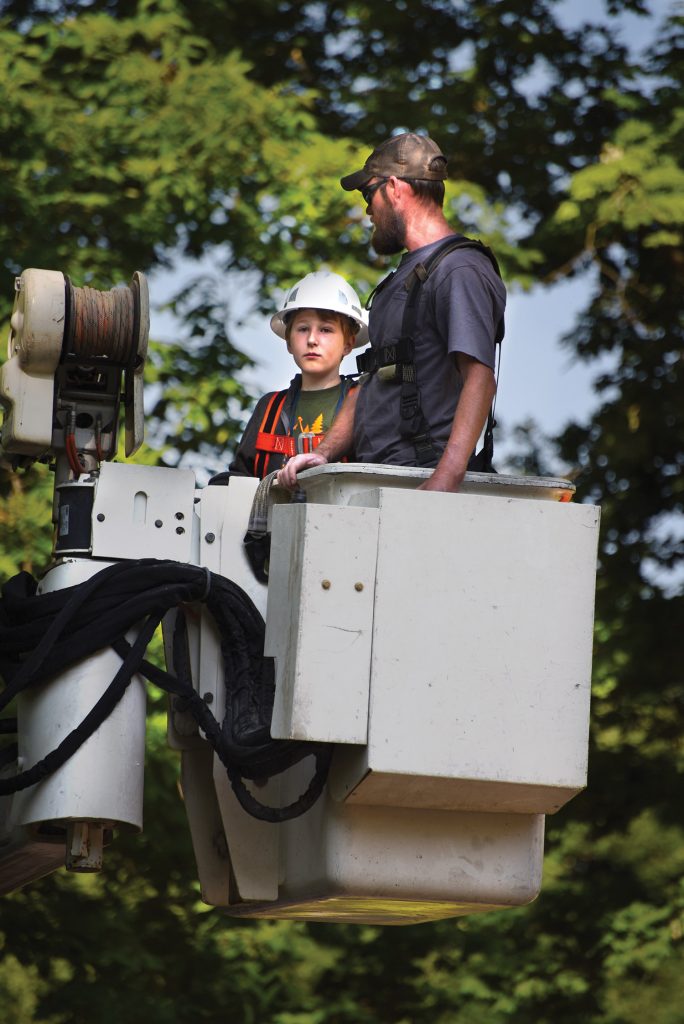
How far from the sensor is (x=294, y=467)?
4.84 m

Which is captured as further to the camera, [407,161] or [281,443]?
[281,443]

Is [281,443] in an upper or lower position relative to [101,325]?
lower

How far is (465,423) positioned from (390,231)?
0.73 metres

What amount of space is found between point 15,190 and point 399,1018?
17.4ft

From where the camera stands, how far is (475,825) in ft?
15.0

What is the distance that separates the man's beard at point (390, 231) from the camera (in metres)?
5.01

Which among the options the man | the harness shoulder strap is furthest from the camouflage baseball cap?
the harness shoulder strap

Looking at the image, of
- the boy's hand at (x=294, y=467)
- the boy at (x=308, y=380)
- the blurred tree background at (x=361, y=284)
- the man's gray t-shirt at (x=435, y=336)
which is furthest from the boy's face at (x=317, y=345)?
the blurred tree background at (x=361, y=284)

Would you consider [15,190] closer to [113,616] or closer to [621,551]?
[621,551]

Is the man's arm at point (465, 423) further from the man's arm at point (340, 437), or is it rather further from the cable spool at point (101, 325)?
the cable spool at point (101, 325)

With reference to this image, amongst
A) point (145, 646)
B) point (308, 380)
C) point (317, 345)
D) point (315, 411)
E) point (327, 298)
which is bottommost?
point (145, 646)

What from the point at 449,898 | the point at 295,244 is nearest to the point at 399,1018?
the point at 295,244

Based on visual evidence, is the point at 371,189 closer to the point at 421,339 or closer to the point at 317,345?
the point at 421,339

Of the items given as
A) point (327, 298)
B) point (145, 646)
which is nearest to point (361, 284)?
point (327, 298)
